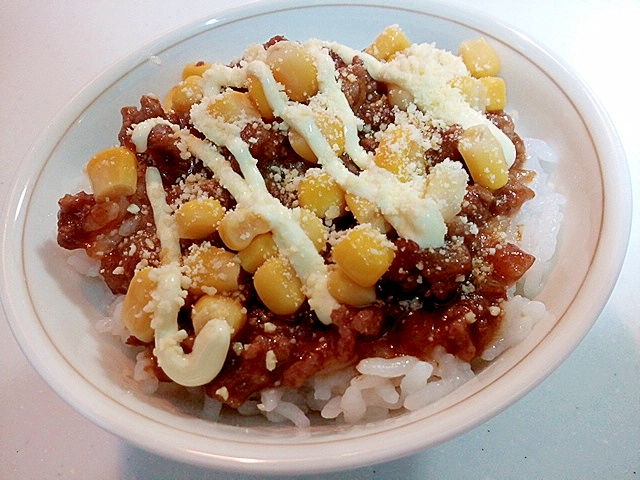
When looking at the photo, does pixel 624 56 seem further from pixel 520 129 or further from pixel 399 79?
pixel 399 79

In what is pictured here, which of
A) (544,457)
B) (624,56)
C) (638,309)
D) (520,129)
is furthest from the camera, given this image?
(624,56)

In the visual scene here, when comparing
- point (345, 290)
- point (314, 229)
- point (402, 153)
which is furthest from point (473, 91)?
point (345, 290)

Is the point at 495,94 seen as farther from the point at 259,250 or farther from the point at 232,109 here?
the point at 259,250

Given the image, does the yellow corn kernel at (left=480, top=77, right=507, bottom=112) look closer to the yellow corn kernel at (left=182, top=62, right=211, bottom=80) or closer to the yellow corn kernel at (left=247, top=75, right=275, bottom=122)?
the yellow corn kernel at (left=247, top=75, right=275, bottom=122)

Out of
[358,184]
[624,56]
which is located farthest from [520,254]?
[624,56]

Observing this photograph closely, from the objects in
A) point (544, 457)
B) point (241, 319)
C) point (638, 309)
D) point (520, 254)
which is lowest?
point (544, 457)

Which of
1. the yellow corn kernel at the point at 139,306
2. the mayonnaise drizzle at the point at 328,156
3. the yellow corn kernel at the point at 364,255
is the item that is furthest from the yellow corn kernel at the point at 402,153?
the yellow corn kernel at the point at 139,306

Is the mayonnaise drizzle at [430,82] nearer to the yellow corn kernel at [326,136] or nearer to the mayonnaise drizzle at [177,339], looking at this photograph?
the yellow corn kernel at [326,136]
